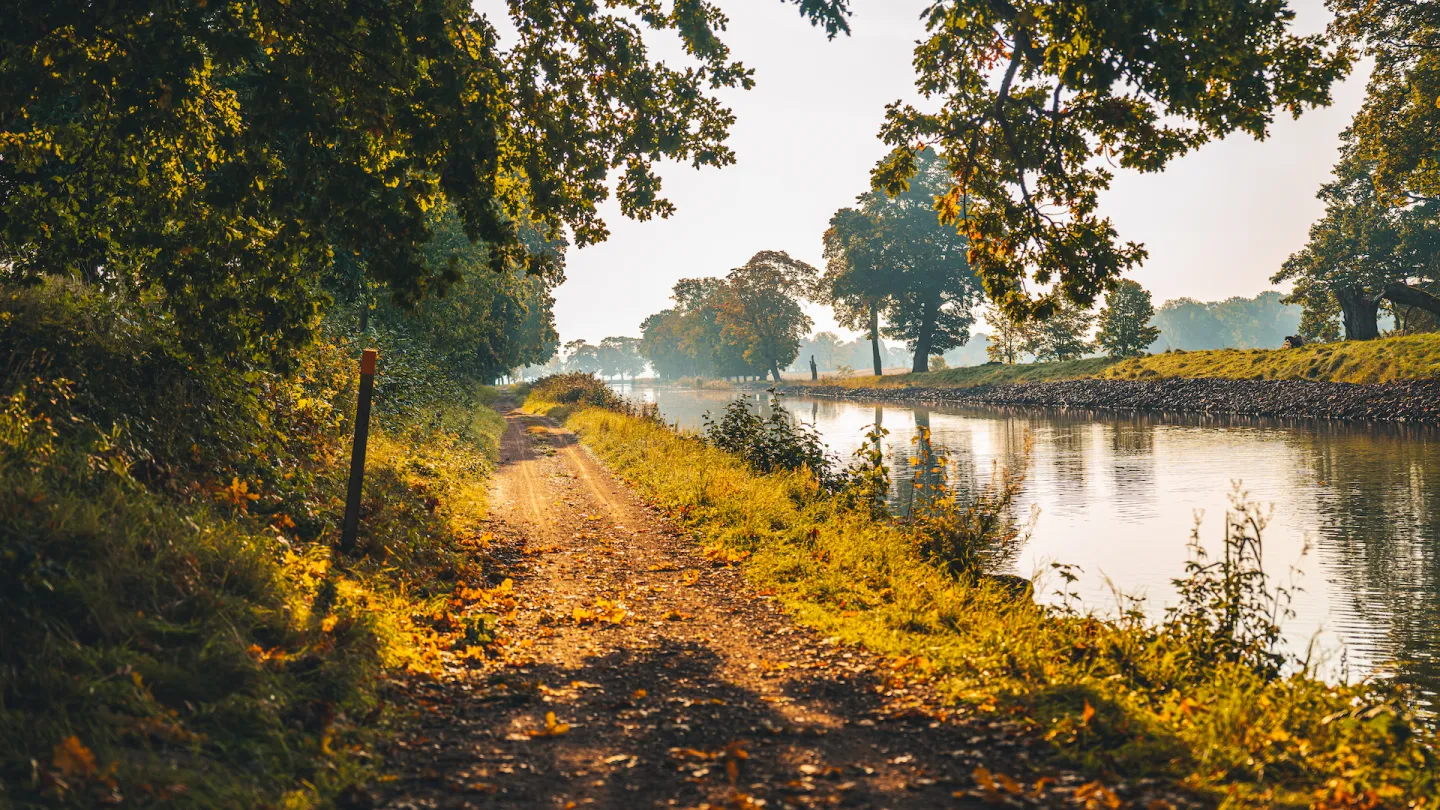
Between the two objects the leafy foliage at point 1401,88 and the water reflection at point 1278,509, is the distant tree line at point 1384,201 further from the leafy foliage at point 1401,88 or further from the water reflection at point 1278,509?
the water reflection at point 1278,509

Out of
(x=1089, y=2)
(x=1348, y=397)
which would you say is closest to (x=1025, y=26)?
(x=1089, y=2)

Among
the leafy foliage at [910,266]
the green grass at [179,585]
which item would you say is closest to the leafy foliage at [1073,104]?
the green grass at [179,585]

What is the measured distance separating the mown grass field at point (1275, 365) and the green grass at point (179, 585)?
38749 millimetres

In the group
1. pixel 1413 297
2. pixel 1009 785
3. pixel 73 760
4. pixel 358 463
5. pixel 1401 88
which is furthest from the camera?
pixel 1413 297

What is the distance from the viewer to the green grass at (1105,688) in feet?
14.9

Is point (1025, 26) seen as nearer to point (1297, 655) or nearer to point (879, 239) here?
point (1297, 655)

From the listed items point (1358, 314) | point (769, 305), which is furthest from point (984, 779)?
point (769, 305)

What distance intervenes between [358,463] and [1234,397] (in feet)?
131

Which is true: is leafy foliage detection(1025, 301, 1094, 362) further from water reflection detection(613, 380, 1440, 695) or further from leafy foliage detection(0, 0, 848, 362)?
leafy foliage detection(0, 0, 848, 362)

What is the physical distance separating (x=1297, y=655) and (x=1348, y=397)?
98.8ft

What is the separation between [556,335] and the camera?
→ 57.8 m

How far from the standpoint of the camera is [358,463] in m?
9.13

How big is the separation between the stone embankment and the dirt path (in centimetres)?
3157

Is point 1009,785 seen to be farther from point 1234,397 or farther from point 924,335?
point 924,335
